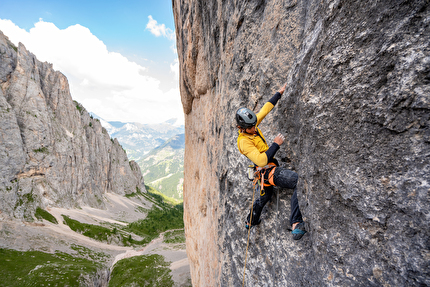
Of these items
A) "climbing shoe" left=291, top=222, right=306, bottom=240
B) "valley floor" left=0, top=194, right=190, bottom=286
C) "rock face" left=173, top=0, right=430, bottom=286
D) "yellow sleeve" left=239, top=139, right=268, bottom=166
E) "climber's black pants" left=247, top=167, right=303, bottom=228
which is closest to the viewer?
"rock face" left=173, top=0, right=430, bottom=286

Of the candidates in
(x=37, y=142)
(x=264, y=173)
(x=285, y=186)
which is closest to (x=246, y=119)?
(x=264, y=173)

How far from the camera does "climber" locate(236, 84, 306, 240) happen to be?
412 cm

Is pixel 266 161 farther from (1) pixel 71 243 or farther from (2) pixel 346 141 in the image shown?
(1) pixel 71 243

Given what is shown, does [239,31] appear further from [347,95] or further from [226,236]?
[226,236]

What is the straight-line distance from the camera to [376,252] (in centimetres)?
260

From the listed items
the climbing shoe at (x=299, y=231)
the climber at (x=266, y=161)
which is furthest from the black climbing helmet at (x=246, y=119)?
the climbing shoe at (x=299, y=231)

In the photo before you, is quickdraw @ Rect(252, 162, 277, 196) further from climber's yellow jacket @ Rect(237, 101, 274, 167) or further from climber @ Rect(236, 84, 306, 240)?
climber's yellow jacket @ Rect(237, 101, 274, 167)

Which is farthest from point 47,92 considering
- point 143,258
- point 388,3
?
point 388,3

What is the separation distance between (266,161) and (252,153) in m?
0.38

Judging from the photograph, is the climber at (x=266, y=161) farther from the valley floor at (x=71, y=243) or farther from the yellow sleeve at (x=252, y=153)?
the valley floor at (x=71, y=243)

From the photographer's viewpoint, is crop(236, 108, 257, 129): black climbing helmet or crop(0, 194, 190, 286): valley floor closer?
crop(236, 108, 257, 129): black climbing helmet

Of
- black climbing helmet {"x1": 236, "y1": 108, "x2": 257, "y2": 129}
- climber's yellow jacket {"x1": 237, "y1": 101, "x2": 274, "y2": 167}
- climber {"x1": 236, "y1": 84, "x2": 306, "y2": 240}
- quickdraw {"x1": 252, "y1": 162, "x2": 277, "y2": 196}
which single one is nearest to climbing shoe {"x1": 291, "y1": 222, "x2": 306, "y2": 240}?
climber {"x1": 236, "y1": 84, "x2": 306, "y2": 240}

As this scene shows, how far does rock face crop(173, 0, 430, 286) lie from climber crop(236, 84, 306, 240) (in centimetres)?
25

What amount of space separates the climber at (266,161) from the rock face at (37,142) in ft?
205
